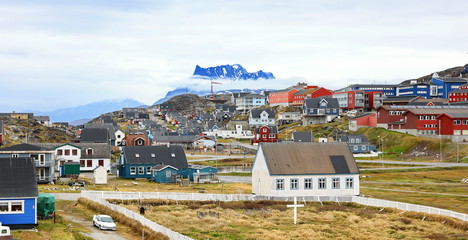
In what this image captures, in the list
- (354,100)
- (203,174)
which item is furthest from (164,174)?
(354,100)

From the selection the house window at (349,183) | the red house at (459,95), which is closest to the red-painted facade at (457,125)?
the red house at (459,95)

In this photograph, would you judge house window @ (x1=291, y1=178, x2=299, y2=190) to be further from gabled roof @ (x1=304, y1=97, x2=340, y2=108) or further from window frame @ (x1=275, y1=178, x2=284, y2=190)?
gabled roof @ (x1=304, y1=97, x2=340, y2=108)

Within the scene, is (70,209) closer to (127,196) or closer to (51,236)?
(127,196)

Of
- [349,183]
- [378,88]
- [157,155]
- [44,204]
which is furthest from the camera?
[378,88]

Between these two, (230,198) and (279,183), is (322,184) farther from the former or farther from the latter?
(230,198)

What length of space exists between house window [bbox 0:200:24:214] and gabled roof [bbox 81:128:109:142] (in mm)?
70396

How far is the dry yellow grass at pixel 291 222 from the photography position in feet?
133

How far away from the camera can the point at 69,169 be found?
80750mm

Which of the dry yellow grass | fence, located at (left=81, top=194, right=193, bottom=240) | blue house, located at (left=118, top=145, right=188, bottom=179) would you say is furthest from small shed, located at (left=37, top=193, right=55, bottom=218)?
blue house, located at (left=118, top=145, right=188, bottom=179)

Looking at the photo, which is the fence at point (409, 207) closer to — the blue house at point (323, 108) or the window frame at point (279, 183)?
the window frame at point (279, 183)

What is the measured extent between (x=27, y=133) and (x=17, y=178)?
10162cm

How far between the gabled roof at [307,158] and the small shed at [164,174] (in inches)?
758

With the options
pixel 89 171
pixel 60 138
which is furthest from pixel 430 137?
pixel 60 138

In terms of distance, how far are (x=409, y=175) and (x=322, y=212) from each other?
37793mm
